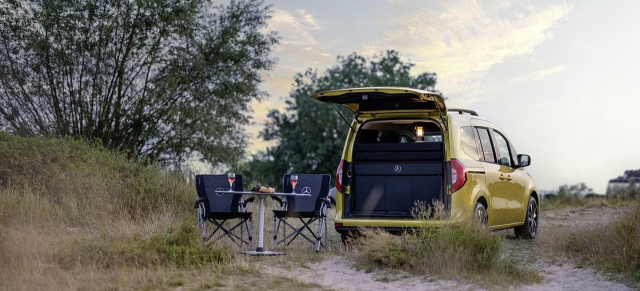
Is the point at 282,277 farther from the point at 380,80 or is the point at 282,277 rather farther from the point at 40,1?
the point at 380,80

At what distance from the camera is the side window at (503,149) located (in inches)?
428

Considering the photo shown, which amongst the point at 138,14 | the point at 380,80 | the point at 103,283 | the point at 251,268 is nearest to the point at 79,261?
the point at 103,283

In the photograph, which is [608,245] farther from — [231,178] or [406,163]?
[231,178]

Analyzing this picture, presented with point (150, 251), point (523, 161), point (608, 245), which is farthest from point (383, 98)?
point (150, 251)

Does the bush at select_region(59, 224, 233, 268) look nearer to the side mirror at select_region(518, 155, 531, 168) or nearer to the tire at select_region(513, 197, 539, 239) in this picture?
the side mirror at select_region(518, 155, 531, 168)

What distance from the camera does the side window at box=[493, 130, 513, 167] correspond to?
10875 millimetres

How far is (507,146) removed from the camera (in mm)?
11281

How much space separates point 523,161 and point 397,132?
2.18 meters

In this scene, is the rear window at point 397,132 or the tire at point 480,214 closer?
the tire at point 480,214

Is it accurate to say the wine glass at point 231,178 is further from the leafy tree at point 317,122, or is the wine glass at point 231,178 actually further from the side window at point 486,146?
the leafy tree at point 317,122

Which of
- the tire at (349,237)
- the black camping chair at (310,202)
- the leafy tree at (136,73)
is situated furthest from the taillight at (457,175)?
the leafy tree at (136,73)

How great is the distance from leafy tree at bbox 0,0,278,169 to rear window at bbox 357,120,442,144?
43.6ft

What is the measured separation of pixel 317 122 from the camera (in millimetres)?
40844

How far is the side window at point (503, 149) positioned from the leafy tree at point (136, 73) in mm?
13268
